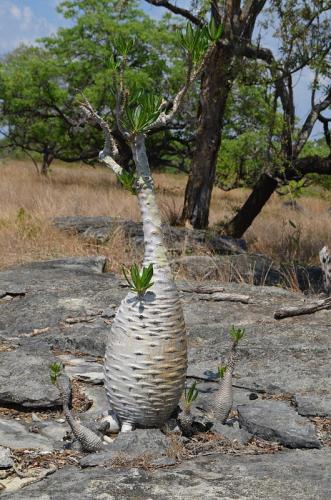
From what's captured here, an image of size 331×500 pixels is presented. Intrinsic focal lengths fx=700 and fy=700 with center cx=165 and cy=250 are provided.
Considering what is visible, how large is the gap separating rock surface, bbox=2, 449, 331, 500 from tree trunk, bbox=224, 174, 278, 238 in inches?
323

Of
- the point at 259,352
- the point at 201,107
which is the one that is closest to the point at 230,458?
the point at 259,352

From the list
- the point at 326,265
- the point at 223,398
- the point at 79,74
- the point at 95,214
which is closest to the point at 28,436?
the point at 223,398

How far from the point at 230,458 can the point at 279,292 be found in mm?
3341

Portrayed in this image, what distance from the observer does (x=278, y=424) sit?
3500 millimetres

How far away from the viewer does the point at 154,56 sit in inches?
752

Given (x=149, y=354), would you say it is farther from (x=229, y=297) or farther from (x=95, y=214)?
(x=95, y=214)

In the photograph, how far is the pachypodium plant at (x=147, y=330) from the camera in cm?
323

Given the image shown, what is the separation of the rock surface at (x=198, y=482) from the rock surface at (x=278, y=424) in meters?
0.34

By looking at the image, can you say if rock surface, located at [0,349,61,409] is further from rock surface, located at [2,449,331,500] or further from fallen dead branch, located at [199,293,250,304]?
fallen dead branch, located at [199,293,250,304]

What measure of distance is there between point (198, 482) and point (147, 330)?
2.50ft

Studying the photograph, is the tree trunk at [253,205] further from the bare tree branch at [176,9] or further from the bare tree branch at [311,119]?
the bare tree branch at [176,9]

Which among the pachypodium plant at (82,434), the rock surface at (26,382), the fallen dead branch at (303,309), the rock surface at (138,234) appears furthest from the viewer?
the rock surface at (138,234)

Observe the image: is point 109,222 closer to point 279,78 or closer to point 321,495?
point 279,78

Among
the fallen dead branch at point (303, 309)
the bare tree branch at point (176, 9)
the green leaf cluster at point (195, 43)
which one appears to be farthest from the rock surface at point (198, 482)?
the bare tree branch at point (176, 9)
